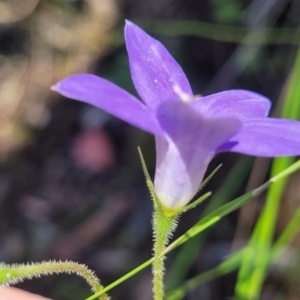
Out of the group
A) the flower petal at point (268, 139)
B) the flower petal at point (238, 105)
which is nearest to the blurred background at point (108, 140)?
the flower petal at point (238, 105)

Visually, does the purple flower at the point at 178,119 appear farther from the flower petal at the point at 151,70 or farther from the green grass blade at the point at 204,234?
the green grass blade at the point at 204,234

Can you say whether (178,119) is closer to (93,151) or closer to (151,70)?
(151,70)

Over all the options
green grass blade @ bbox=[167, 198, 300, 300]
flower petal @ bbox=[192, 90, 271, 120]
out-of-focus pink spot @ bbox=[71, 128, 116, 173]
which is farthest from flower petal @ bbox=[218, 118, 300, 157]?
out-of-focus pink spot @ bbox=[71, 128, 116, 173]

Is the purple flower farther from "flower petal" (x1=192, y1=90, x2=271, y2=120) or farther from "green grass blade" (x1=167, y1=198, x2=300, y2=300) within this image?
"green grass blade" (x1=167, y1=198, x2=300, y2=300)

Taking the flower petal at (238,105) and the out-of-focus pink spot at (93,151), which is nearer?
the flower petal at (238,105)

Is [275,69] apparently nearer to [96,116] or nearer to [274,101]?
[274,101]

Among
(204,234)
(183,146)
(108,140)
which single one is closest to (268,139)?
(183,146)
